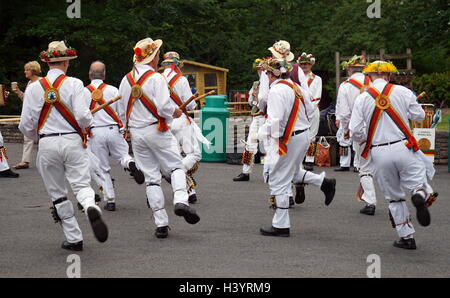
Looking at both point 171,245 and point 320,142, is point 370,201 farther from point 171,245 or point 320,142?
point 320,142

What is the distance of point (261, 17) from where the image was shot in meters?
36.8

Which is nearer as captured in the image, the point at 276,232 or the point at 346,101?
the point at 276,232

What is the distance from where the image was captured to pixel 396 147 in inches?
333

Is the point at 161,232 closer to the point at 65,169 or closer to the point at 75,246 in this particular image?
the point at 75,246

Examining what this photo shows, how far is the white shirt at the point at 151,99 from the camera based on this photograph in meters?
9.16

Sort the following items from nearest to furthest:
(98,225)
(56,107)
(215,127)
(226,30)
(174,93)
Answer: (98,225), (56,107), (174,93), (215,127), (226,30)

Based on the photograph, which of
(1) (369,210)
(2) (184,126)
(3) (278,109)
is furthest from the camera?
(2) (184,126)

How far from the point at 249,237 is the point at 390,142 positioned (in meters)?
1.81

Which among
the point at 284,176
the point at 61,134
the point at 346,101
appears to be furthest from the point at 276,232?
the point at 346,101

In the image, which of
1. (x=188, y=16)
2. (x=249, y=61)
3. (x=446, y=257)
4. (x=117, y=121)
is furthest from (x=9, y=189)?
(x=249, y=61)

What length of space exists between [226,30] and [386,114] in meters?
25.6

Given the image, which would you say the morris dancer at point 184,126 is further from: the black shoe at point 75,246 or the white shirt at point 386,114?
the white shirt at point 386,114

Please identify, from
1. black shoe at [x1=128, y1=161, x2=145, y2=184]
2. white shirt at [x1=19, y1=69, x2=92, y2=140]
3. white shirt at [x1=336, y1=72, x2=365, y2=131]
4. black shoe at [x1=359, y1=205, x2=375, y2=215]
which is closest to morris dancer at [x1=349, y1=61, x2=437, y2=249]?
black shoe at [x1=359, y1=205, x2=375, y2=215]

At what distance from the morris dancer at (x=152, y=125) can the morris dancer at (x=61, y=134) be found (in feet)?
3.08
